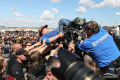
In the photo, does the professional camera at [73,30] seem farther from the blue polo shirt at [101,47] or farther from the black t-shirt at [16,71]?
the black t-shirt at [16,71]

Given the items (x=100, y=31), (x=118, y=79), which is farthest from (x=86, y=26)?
(x=118, y=79)

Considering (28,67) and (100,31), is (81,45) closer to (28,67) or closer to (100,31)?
(100,31)

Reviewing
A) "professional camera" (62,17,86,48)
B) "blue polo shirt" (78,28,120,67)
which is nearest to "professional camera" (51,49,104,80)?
"professional camera" (62,17,86,48)

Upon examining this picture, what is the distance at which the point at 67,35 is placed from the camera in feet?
10.0

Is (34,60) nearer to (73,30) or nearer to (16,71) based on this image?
(16,71)

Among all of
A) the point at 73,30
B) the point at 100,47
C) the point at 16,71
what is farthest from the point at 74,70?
the point at 16,71

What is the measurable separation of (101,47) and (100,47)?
2 cm

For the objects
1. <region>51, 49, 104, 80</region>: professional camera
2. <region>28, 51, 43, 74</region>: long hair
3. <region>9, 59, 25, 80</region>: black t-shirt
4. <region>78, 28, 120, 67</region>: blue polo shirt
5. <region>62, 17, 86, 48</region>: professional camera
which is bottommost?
<region>9, 59, 25, 80</region>: black t-shirt

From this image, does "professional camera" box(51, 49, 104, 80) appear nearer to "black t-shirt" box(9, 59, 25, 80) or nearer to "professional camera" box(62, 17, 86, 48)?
"professional camera" box(62, 17, 86, 48)

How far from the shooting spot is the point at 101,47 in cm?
314

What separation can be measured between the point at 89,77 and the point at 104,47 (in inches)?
95.6

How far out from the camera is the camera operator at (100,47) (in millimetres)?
3135

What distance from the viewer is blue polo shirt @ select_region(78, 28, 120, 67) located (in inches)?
123

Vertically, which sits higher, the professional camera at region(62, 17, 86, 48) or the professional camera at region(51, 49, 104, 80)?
the professional camera at region(62, 17, 86, 48)
